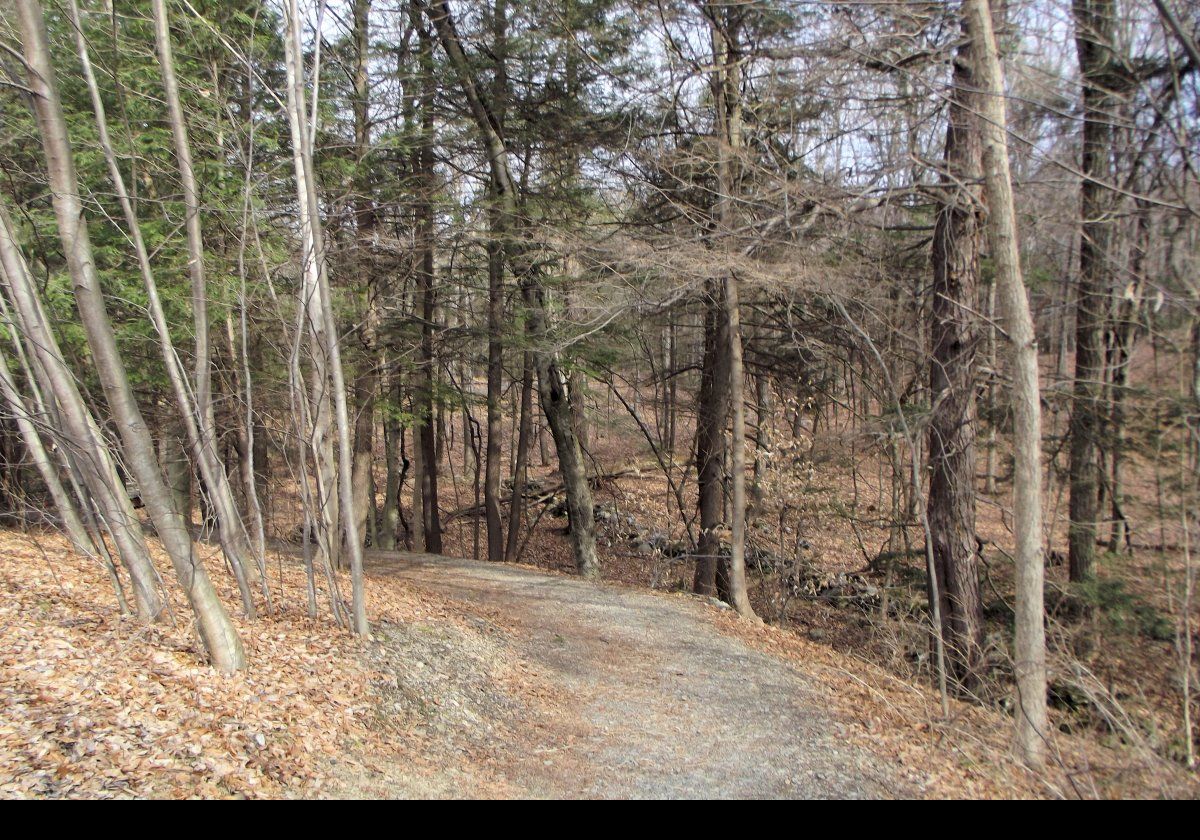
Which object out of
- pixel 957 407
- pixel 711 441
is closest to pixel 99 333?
pixel 957 407

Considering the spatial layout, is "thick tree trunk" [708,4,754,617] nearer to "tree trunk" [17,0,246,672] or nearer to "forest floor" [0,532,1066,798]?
"forest floor" [0,532,1066,798]

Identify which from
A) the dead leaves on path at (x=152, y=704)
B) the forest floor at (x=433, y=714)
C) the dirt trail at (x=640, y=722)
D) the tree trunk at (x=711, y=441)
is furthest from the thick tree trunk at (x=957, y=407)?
the dead leaves on path at (x=152, y=704)

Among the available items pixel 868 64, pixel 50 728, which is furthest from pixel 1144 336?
pixel 50 728

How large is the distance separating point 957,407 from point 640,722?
4.97 metres

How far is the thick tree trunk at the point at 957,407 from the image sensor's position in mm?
8336

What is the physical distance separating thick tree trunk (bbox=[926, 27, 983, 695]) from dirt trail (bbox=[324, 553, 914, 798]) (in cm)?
218

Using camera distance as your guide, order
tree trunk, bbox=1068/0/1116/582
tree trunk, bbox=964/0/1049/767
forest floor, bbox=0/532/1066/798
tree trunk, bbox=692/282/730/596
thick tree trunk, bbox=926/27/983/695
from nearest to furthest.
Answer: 1. forest floor, bbox=0/532/1066/798
2. tree trunk, bbox=964/0/1049/767
3. tree trunk, bbox=1068/0/1116/582
4. thick tree trunk, bbox=926/27/983/695
5. tree trunk, bbox=692/282/730/596

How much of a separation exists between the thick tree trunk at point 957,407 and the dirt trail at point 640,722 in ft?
7.15

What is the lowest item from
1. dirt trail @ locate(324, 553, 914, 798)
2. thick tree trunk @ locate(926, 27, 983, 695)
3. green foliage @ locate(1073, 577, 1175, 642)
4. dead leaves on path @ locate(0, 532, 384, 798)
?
dirt trail @ locate(324, 553, 914, 798)

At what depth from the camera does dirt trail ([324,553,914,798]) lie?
548 cm

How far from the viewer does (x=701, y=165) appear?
34.6 ft

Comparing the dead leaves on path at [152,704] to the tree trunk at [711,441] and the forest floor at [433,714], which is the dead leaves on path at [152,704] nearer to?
the forest floor at [433,714]

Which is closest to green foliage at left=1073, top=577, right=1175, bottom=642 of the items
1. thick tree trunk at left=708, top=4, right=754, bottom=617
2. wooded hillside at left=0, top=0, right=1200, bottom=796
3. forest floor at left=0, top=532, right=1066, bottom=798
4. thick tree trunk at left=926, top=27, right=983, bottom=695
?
wooded hillside at left=0, top=0, right=1200, bottom=796

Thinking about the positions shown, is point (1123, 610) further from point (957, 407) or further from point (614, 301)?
point (614, 301)
